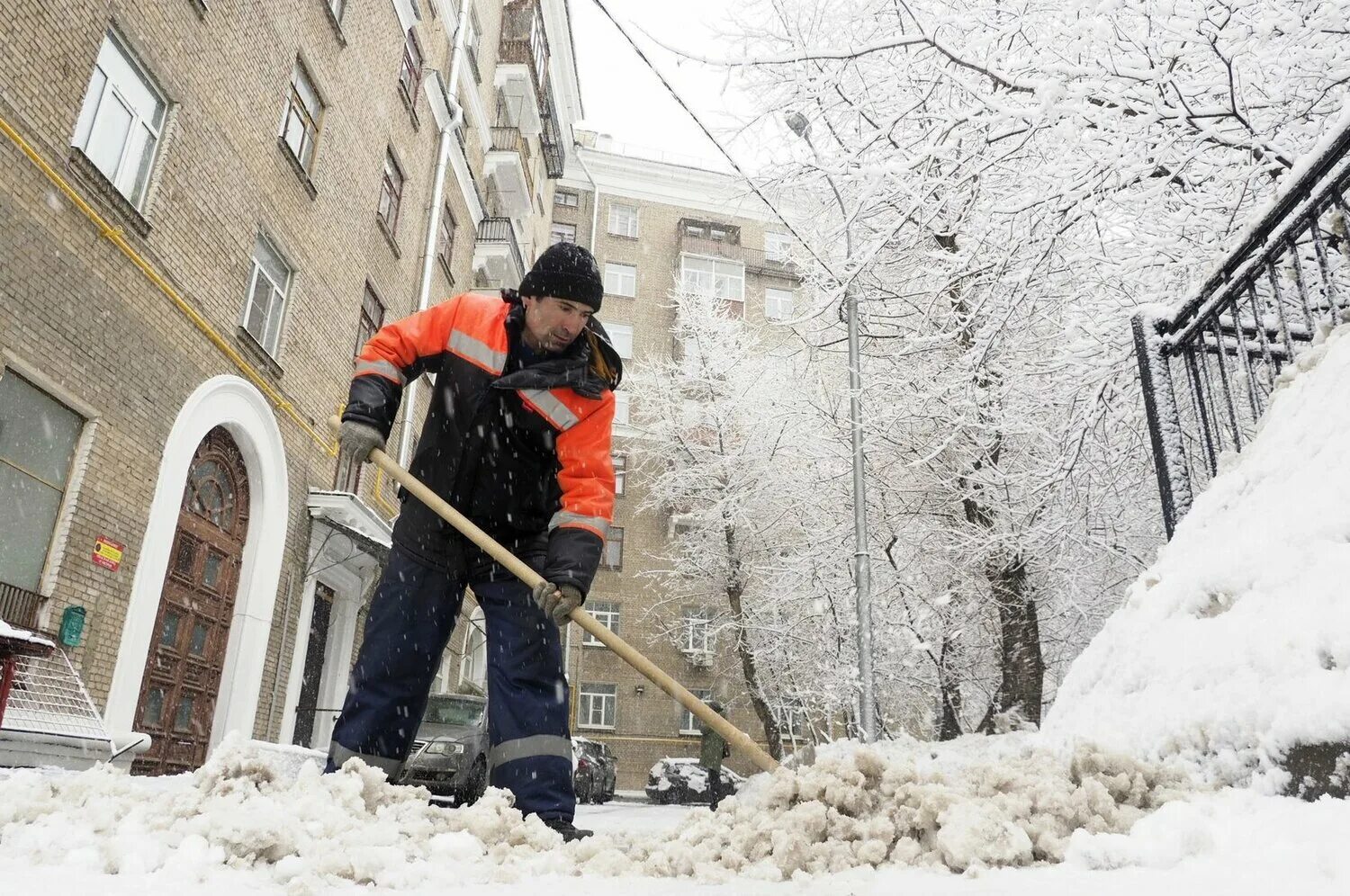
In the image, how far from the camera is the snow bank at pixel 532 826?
6.40 ft

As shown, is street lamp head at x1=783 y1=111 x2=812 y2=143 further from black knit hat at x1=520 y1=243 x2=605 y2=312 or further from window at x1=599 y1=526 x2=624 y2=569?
window at x1=599 y1=526 x2=624 y2=569

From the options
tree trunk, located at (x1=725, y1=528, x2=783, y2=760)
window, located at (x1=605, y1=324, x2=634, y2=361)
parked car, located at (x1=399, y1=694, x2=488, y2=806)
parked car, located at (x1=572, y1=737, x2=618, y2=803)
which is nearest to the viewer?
parked car, located at (x1=399, y1=694, x2=488, y2=806)

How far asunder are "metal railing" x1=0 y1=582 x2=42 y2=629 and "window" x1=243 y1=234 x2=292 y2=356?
13.3 feet

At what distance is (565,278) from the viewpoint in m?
3.53

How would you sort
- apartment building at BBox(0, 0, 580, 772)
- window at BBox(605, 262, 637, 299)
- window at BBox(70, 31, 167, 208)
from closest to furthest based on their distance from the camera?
apartment building at BBox(0, 0, 580, 772)
window at BBox(70, 31, 167, 208)
window at BBox(605, 262, 637, 299)

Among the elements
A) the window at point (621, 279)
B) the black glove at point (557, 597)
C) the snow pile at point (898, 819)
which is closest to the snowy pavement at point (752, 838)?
the snow pile at point (898, 819)

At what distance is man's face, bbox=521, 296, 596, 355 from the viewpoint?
3.60m

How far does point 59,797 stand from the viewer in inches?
91.8

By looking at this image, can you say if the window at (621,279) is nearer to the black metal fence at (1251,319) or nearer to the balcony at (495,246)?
the balcony at (495,246)

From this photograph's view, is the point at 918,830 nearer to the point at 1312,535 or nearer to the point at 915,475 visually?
the point at 1312,535

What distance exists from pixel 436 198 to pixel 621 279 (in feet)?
58.2

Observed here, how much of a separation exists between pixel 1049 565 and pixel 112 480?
9.43 metres

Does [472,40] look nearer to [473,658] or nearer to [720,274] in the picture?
[473,658]

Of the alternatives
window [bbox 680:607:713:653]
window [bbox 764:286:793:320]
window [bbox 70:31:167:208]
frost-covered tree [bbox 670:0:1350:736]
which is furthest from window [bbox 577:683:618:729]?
window [bbox 70:31:167:208]
